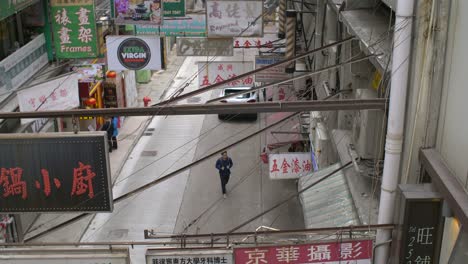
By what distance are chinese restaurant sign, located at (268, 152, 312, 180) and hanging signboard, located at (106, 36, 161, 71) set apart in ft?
16.4

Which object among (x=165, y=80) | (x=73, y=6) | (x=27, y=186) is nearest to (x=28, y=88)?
(x=73, y=6)

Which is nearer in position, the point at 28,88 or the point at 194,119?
the point at 28,88

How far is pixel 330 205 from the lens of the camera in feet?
37.7

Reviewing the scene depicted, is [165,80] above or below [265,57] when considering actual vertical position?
below

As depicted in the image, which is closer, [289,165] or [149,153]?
[289,165]

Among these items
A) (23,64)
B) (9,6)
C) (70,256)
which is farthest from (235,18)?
(70,256)

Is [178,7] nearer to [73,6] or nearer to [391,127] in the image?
[73,6]

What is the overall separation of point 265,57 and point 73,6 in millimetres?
6328

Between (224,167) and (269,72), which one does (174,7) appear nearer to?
(269,72)

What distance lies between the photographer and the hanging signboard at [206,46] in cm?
1777

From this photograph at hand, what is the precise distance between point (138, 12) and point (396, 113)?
11.4m

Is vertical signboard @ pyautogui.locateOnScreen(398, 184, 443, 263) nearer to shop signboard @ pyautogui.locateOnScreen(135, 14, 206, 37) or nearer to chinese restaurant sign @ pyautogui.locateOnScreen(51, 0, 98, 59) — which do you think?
chinese restaurant sign @ pyautogui.locateOnScreen(51, 0, 98, 59)

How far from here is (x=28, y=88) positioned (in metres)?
14.8

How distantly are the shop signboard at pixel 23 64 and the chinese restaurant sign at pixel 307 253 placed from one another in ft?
31.3
